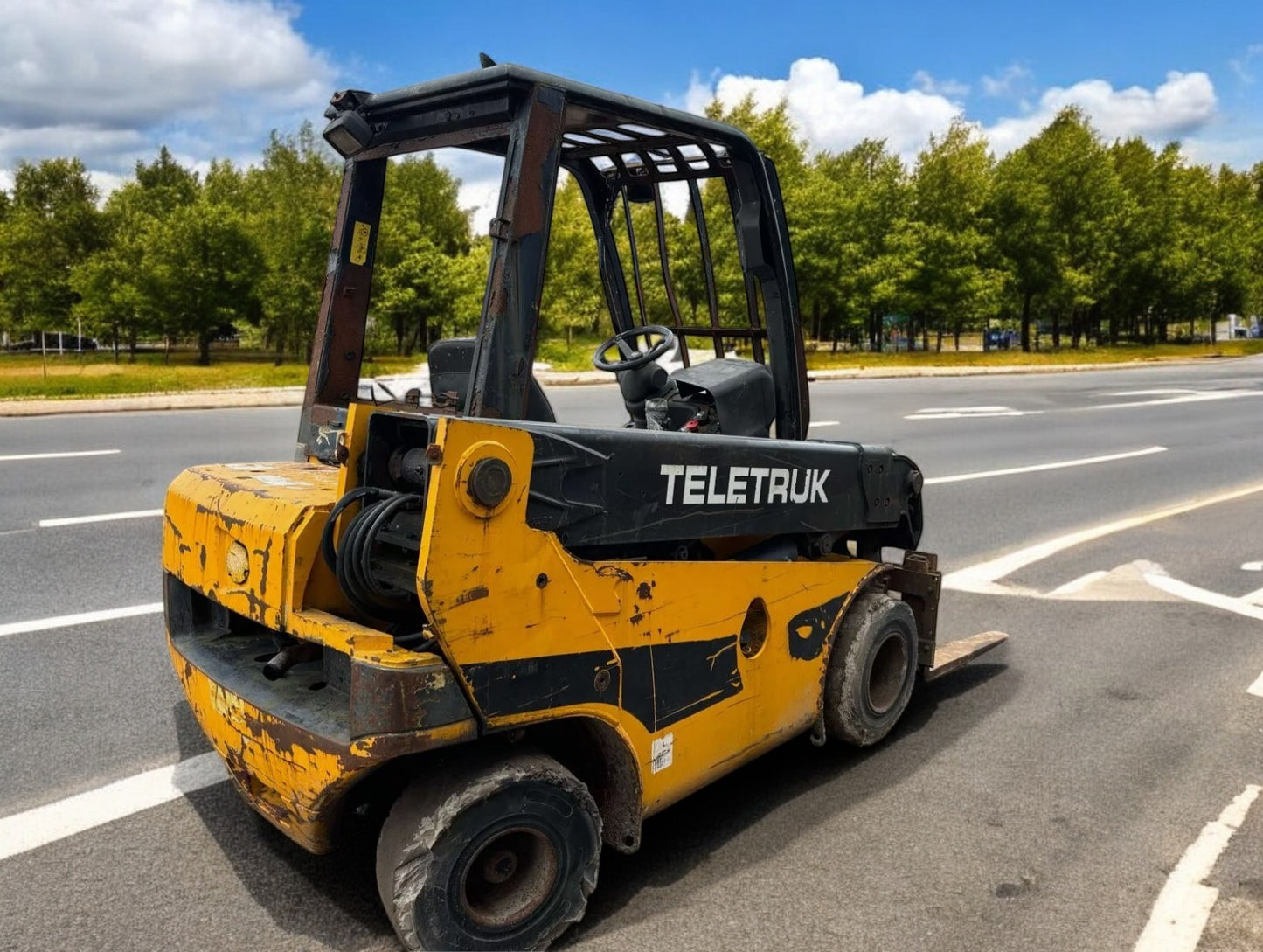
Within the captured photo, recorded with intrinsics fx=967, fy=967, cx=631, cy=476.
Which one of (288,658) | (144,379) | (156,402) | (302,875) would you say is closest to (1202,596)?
(302,875)

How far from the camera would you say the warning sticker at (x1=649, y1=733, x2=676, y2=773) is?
10.4ft

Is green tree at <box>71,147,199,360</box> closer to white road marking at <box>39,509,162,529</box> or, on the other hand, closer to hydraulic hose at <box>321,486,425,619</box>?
white road marking at <box>39,509,162,529</box>

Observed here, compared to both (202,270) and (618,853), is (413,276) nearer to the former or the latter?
(202,270)

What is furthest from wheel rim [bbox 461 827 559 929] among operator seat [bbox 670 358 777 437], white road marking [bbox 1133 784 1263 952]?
white road marking [bbox 1133 784 1263 952]

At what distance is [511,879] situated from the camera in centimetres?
292

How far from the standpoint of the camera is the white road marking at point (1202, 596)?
6.96 metres

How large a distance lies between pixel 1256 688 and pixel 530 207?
16.1 ft

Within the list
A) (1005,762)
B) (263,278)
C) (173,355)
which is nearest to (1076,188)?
(263,278)

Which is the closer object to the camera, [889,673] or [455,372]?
[455,372]

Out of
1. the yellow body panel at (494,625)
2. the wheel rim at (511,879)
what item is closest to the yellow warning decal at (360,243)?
the yellow body panel at (494,625)

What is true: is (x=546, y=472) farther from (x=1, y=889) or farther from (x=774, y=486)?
(x=1, y=889)

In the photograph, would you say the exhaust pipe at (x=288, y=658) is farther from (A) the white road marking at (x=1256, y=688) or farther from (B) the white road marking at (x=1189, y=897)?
(A) the white road marking at (x=1256, y=688)

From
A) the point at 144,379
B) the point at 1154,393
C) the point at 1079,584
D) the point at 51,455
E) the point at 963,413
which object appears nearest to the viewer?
the point at 1079,584

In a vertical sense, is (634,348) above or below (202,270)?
below
